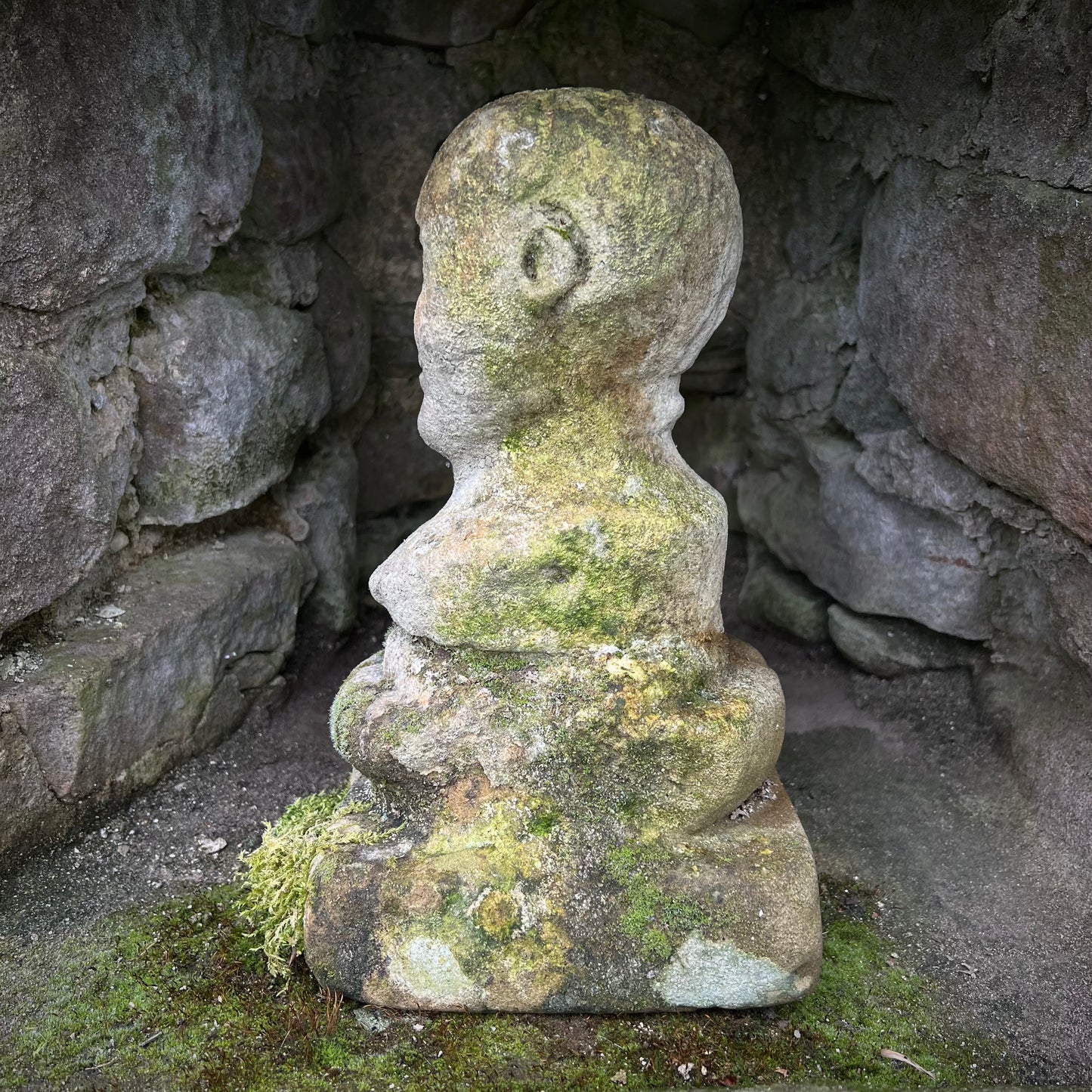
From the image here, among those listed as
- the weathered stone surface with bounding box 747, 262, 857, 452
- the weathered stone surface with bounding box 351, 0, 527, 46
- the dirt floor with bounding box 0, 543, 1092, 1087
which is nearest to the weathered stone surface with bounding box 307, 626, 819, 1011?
the dirt floor with bounding box 0, 543, 1092, 1087

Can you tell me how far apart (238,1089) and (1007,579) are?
1.58m

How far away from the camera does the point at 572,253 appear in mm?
1539

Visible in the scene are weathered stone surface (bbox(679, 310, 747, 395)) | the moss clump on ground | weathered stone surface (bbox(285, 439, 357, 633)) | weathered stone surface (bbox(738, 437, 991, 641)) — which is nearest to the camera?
the moss clump on ground

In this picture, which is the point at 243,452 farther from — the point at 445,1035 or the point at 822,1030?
the point at 822,1030

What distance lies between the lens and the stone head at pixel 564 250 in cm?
151

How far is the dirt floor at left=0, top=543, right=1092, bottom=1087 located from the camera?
180 cm

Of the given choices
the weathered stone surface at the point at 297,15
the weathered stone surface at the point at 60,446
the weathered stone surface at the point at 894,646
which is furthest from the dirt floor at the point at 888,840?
the weathered stone surface at the point at 297,15

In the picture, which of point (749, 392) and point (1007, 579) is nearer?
point (1007, 579)

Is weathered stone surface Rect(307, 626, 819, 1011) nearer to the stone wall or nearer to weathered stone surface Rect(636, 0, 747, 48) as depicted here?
the stone wall

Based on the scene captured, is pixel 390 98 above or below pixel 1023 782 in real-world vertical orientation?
above

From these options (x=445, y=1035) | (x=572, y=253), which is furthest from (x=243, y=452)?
(x=445, y=1035)

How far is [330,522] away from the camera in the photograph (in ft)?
8.36

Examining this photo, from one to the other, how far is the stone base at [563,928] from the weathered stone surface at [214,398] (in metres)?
0.85

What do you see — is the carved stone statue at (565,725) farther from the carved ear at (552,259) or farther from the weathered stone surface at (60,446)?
the weathered stone surface at (60,446)
